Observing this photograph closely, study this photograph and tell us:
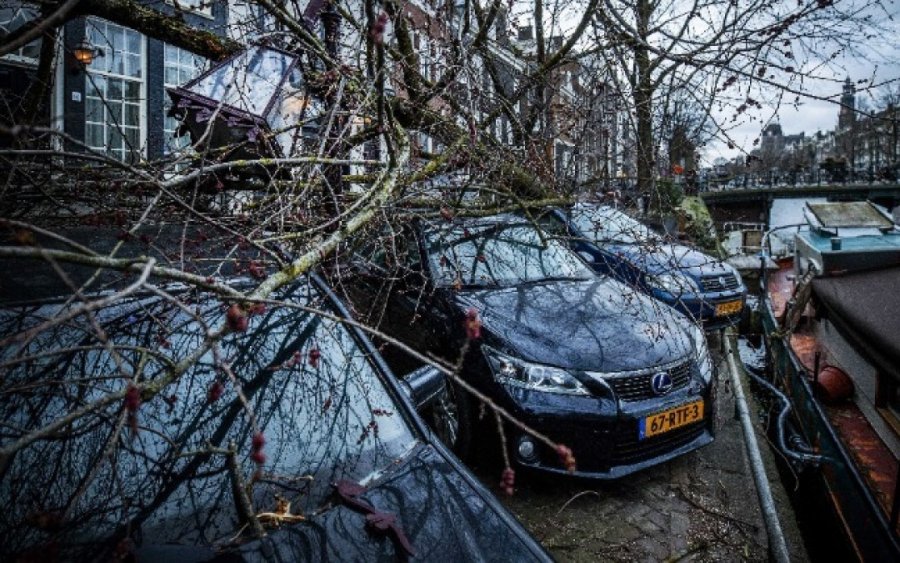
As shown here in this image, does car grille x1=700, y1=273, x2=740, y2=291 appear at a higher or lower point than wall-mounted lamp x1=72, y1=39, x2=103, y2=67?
lower

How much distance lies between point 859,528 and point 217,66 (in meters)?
5.34

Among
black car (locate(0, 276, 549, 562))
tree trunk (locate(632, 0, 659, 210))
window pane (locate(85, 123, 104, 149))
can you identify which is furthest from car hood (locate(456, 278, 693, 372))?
window pane (locate(85, 123, 104, 149))

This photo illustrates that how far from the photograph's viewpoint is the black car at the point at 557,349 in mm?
3160

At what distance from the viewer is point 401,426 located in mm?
2162

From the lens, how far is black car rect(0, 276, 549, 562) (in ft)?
4.96

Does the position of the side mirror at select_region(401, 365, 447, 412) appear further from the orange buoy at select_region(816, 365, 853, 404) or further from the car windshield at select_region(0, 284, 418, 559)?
the orange buoy at select_region(816, 365, 853, 404)

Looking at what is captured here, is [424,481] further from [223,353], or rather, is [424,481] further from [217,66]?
[217,66]

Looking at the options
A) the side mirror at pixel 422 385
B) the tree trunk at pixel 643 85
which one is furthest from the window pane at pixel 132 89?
the side mirror at pixel 422 385

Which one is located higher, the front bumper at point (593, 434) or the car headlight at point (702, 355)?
the car headlight at point (702, 355)

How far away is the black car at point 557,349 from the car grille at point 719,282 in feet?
8.94

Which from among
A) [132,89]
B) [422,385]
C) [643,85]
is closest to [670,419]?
[422,385]

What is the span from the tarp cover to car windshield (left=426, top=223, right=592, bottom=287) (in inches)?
73.8

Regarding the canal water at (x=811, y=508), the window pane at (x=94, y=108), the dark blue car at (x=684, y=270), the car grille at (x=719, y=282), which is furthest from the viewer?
the window pane at (x=94, y=108)

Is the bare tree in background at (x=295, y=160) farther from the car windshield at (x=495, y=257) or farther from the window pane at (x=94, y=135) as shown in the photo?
the window pane at (x=94, y=135)
